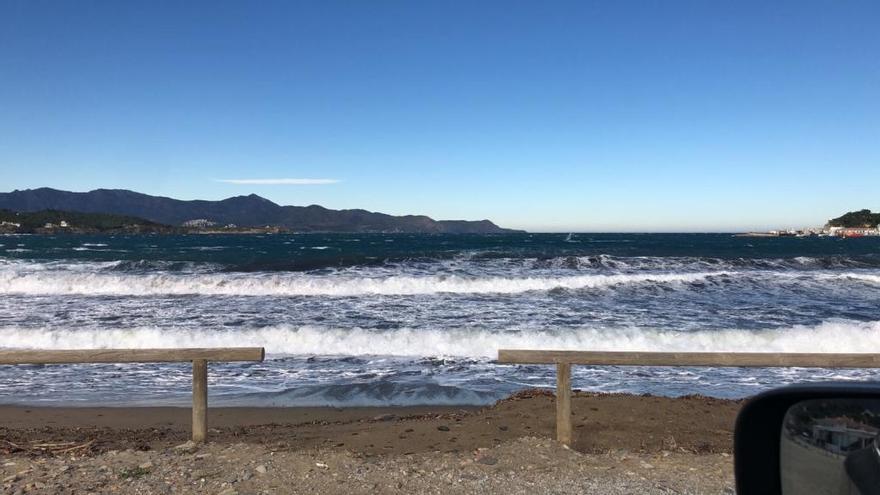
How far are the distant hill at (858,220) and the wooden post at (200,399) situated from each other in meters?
185

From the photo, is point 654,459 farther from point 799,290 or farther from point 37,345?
point 799,290

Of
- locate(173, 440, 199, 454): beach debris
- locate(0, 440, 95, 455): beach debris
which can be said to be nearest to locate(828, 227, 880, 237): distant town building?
locate(173, 440, 199, 454): beach debris

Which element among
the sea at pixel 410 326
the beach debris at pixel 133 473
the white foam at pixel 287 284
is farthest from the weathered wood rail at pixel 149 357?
the white foam at pixel 287 284

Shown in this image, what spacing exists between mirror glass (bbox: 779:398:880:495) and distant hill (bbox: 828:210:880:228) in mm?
185847

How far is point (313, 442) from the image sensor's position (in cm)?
644

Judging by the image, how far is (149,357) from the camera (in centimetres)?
568

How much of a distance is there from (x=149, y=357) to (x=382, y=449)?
242cm

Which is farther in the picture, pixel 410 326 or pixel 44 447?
pixel 410 326

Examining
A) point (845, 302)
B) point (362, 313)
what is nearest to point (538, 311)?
point (362, 313)

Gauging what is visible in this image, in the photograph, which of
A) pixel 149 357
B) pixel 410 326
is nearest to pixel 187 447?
pixel 149 357

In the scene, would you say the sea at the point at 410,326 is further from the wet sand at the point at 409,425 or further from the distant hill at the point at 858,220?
the distant hill at the point at 858,220

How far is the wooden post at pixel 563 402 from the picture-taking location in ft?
19.0

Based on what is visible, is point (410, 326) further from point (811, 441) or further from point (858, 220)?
point (858, 220)

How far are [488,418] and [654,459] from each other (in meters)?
2.16
